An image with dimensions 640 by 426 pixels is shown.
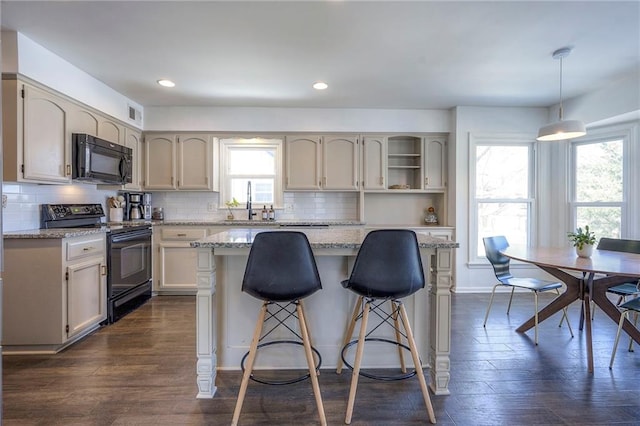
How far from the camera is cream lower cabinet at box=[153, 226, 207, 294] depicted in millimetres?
4195

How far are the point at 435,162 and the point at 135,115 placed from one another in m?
3.92

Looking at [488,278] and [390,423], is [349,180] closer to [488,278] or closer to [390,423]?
[488,278]

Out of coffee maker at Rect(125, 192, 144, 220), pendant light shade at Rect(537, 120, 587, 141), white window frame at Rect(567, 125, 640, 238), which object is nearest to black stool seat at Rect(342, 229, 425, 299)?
pendant light shade at Rect(537, 120, 587, 141)

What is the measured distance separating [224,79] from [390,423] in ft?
10.8

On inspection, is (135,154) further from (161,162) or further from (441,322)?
(441,322)

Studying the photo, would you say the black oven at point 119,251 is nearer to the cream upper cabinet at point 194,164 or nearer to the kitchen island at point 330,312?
the cream upper cabinet at point 194,164

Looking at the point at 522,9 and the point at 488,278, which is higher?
the point at 522,9

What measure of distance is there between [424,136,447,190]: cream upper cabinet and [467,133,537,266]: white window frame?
1.20 feet

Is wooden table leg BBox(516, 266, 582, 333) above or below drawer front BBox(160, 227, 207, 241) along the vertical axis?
below

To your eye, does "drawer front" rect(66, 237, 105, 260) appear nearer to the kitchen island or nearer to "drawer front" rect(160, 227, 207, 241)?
"drawer front" rect(160, 227, 207, 241)

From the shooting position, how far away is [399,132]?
4605 millimetres

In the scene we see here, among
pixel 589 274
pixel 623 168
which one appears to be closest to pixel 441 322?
pixel 589 274

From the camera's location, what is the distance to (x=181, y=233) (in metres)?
4.20

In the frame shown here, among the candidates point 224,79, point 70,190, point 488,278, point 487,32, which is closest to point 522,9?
point 487,32
